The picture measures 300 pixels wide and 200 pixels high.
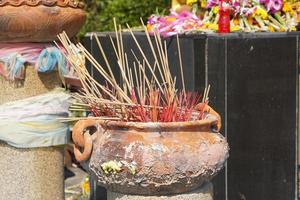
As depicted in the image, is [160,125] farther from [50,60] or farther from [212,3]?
[212,3]

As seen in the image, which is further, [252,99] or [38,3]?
[252,99]

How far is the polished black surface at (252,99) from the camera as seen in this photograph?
4312 millimetres

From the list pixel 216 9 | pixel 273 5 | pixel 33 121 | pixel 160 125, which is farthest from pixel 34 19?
pixel 273 5

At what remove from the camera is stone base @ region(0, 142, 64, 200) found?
13.0 feet

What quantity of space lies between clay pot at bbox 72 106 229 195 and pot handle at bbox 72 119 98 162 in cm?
2

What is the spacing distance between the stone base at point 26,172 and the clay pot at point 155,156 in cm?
86

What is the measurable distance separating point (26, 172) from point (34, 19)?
91 cm

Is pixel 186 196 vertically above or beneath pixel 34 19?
beneath

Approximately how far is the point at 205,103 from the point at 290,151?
4.49 ft

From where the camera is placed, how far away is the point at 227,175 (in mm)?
4434

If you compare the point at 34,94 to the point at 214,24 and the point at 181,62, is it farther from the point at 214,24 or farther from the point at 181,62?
the point at 214,24

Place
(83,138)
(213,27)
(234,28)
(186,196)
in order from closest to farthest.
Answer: (186,196)
(83,138)
(234,28)
(213,27)

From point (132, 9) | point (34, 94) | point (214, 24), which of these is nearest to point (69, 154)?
point (132, 9)

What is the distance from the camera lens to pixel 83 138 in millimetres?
3312
